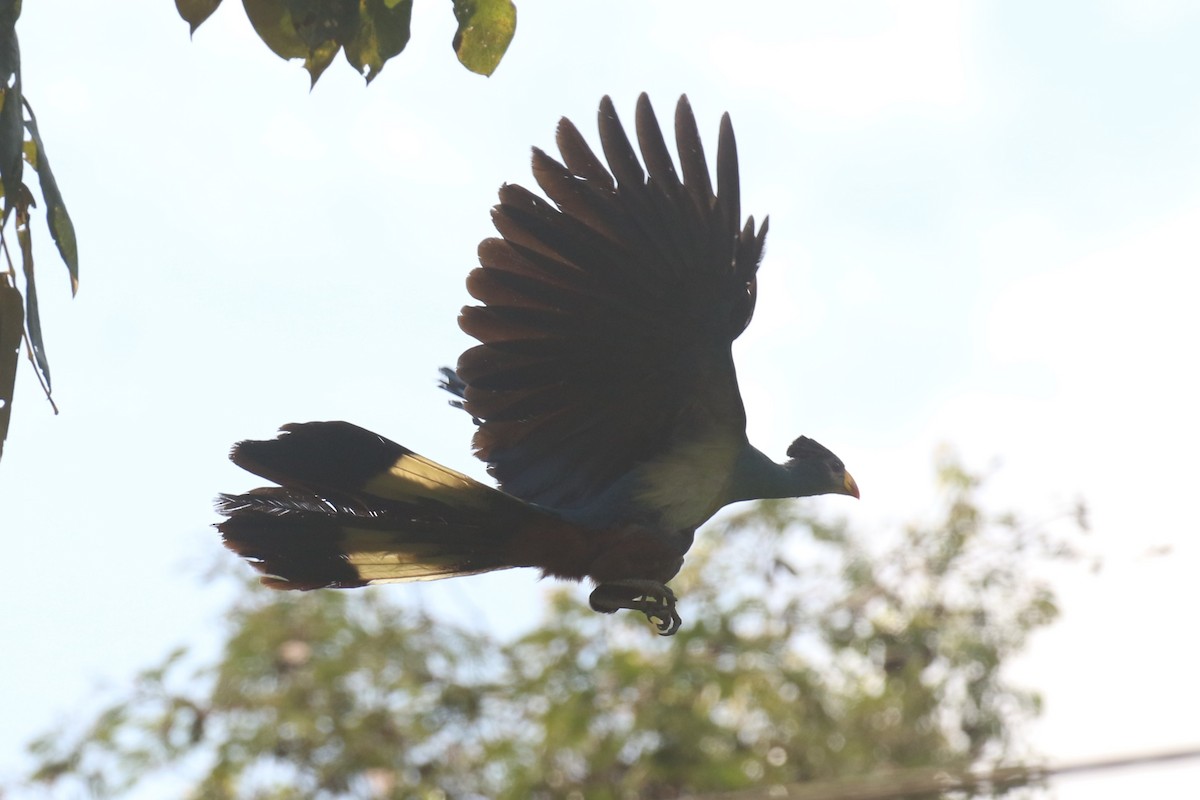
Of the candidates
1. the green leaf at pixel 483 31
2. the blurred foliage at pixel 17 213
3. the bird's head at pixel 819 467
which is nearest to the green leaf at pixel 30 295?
the blurred foliage at pixel 17 213

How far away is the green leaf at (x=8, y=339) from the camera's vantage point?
2.08 m

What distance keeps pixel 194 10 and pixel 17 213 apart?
16.4 inches

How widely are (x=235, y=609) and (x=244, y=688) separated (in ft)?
1.89

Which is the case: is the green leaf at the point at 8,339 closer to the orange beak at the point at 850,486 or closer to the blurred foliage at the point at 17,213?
the blurred foliage at the point at 17,213

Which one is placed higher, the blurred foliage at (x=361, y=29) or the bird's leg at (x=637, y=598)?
the blurred foliage at (x=361, y=29)

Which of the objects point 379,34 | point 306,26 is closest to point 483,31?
point 379,34

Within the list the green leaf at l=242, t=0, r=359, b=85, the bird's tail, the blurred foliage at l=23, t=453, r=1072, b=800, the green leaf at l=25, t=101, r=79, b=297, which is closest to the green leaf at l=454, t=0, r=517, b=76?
the green leaf at l=242, t=0, r=359, b=85

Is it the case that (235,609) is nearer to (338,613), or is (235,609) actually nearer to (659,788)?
(338,613)

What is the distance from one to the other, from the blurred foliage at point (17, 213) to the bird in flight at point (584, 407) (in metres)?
0.95

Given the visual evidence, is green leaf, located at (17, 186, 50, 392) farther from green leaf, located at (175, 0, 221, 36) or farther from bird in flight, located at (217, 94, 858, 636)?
bird in flight, located at (217, 94, 858, 636)

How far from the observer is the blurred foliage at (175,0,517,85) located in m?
2.20

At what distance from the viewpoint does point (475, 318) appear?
3154mm

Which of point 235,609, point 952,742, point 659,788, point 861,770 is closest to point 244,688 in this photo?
point 235,609

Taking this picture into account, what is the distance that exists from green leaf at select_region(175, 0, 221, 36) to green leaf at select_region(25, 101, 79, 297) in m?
0.28
